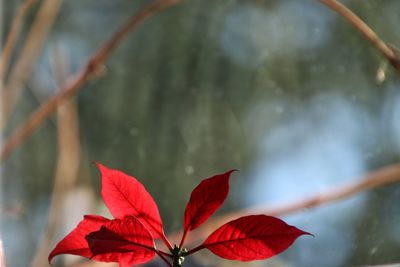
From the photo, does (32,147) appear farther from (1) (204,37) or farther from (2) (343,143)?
(2) (343,143)

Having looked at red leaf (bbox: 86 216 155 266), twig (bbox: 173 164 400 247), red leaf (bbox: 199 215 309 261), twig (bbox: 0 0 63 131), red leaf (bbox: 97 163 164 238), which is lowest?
twig (bbox: 173 164 400 247)

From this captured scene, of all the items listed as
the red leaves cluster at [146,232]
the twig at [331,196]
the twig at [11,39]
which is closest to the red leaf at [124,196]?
the red leaves cluster at [146,232]

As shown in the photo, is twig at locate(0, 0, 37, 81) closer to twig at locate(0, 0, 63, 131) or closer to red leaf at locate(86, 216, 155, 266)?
twig at locate(0, 0, 63, 131)

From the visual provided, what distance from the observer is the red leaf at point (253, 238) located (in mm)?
258

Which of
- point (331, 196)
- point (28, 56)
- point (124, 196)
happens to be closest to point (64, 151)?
point (28, 56)

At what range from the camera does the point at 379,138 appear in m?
0.60

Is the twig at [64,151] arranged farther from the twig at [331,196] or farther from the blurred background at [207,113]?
the twig at [331,196]

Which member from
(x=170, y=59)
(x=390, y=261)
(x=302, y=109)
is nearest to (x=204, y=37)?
(x=170, y=59)

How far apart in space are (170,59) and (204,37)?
0.16 feet

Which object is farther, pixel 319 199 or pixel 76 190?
pixel 76 190

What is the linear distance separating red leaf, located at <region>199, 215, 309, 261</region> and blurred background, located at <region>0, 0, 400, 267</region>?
315 millimetres

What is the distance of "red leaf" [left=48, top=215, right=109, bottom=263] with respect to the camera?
0.85 feet

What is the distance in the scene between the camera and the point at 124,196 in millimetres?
277

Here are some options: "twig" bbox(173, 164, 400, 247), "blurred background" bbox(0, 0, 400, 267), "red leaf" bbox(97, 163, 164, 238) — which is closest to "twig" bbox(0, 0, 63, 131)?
"blurred background" bbox(0, 0, 400, 267)
